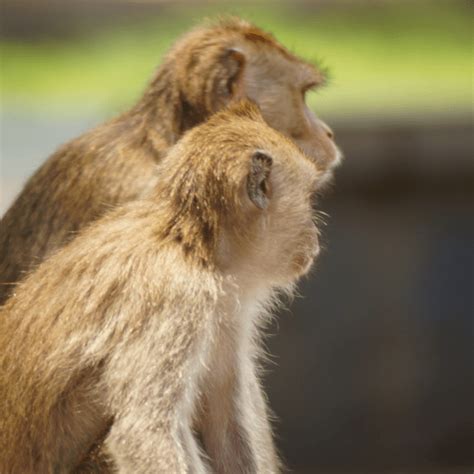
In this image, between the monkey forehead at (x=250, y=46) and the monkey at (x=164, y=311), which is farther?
the monkey forehead at (x=250, y=46)

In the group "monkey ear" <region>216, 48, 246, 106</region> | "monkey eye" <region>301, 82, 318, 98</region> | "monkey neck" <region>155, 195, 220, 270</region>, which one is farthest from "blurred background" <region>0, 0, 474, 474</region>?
"monkey neck" <region>155, 195, 220, 270</region>

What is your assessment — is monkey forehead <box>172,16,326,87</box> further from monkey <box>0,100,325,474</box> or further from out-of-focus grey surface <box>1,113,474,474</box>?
out-of-focus grey surface <box>1,113,474,474</box>

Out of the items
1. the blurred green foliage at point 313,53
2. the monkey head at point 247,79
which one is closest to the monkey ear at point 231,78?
the monkey head at point 247,79

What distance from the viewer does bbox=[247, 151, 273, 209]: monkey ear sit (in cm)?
618

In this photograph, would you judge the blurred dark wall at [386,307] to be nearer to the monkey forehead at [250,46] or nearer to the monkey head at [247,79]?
the monkey forehead at [250,46]

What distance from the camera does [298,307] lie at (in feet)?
47.6

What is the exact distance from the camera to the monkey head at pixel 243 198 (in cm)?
614

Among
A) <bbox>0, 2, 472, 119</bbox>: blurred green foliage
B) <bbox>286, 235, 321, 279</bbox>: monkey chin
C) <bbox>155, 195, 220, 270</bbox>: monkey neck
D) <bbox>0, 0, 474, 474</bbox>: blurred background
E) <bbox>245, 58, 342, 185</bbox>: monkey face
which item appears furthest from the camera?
<bbox>0, 2, 472, 119</bbox>: blurred green foliage

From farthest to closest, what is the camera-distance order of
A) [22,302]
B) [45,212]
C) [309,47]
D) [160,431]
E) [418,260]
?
[309,47], [418,260], [45,212], [22,302], [160,431]

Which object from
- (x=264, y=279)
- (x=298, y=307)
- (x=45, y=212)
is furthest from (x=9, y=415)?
(x=298, y=307)

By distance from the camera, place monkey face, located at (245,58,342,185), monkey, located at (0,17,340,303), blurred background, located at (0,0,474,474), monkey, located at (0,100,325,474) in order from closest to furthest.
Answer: monkey, located at (0,100,325,474), monkey, located at (0,17,340,303), monkey face, located at (245,58,342,185), blurred background, located at (0,0,474,474)

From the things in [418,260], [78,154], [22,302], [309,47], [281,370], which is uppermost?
[309,47]

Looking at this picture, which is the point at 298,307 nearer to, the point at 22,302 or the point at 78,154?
the point at 78,154

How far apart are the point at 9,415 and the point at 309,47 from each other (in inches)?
623
